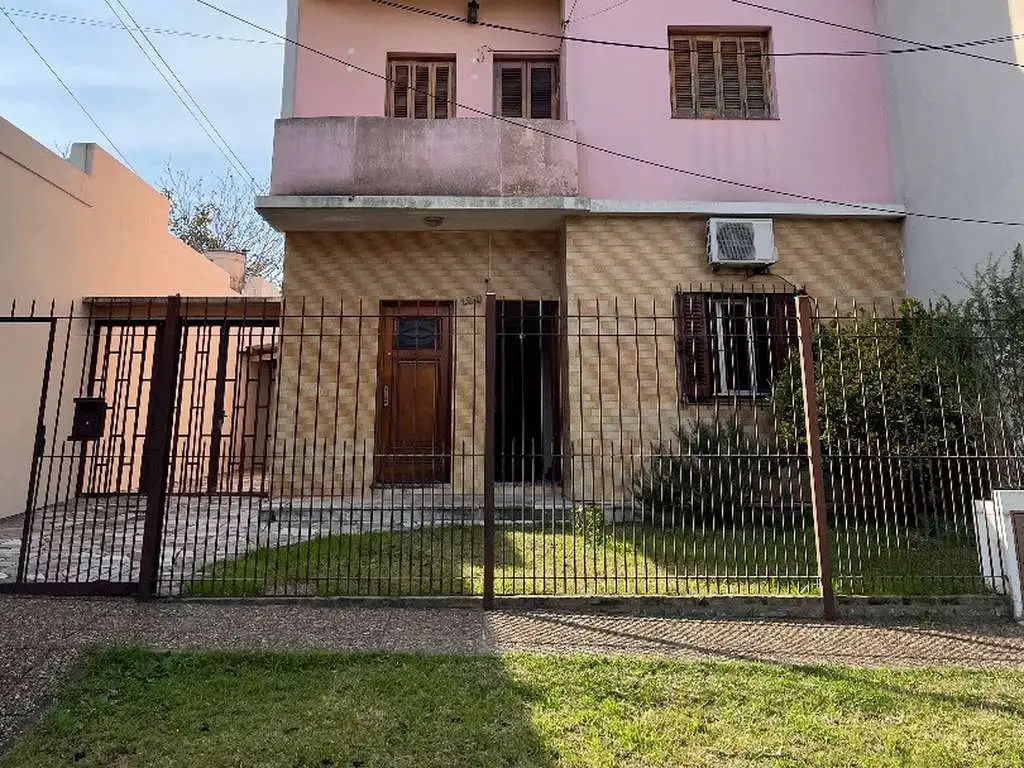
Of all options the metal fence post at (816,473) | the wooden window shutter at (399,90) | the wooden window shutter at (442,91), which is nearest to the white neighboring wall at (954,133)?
the metal fence post at (816,473)

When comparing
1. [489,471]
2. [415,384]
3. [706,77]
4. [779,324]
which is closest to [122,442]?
[415,384]

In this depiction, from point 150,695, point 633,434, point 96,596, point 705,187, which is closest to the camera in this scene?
point 150,695

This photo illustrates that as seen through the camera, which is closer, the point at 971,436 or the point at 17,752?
the point at 17,752

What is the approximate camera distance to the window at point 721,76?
344 inches

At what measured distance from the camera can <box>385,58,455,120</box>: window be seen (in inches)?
361

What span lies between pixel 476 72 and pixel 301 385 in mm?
5411

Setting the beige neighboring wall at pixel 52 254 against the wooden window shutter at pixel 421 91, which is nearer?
the beige neighboring wall at pixel 52 254

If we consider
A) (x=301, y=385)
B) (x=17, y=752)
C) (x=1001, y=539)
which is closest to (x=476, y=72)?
(x=301, y=385)

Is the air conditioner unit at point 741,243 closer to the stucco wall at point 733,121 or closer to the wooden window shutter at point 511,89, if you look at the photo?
the stucco wall at point 733,121

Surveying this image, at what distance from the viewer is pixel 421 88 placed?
926cm

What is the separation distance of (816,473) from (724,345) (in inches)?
163

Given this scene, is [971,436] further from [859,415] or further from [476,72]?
[476,72]

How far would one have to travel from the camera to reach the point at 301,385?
27.7ft

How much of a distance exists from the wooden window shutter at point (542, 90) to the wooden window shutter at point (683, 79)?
5.94ft
